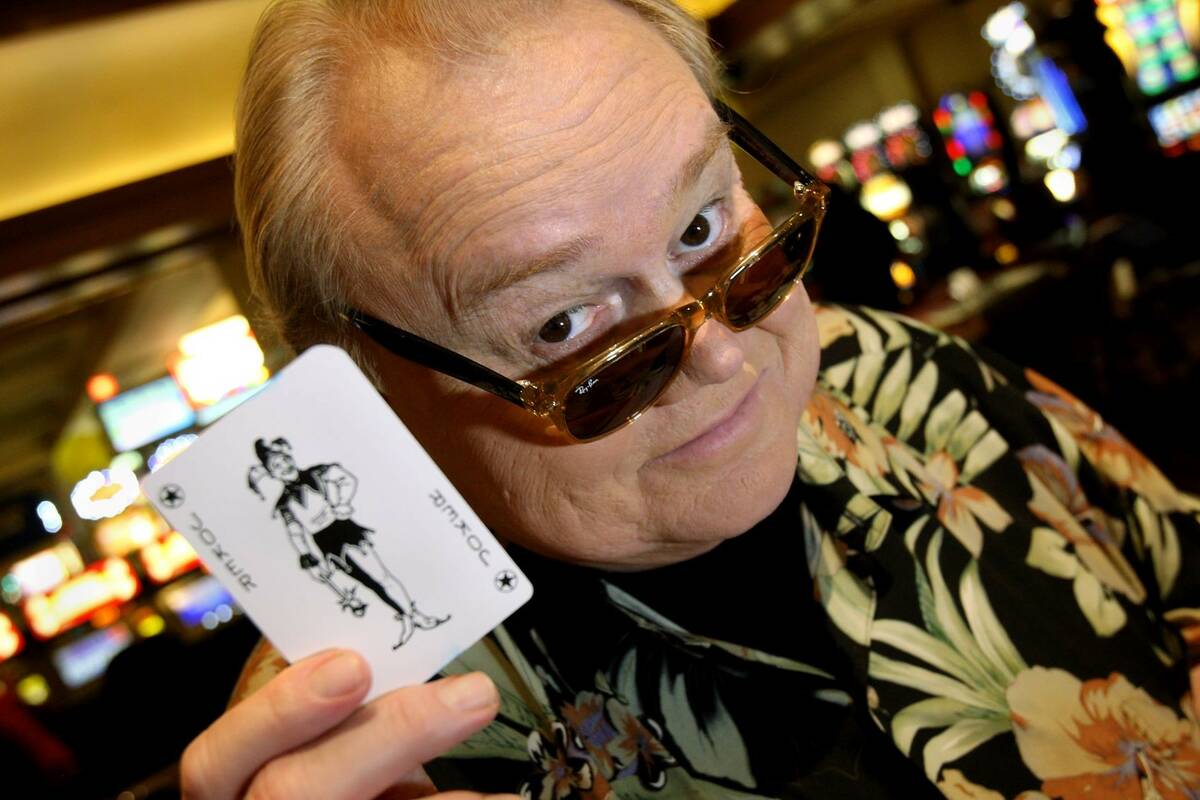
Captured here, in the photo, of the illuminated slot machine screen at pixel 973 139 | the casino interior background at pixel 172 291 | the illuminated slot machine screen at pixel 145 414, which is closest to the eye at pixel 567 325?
the casino interior background at pixel 172 291

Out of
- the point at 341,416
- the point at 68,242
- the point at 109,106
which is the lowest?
the point at 341,416

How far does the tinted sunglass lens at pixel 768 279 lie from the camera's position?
1.06 meters

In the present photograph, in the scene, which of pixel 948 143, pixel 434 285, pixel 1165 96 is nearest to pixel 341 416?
pixel 434 285

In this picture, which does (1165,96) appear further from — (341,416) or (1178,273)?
(341,416)

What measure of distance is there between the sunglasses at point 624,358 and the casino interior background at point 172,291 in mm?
2542

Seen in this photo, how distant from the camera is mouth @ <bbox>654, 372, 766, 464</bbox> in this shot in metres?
1.07

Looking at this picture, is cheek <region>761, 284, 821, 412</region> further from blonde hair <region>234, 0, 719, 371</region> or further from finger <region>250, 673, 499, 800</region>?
finger <region>250, 673, 499, 800</region>

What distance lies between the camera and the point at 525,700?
1.21m

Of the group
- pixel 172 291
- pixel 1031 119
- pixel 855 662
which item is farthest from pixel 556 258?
pixel 1031 119

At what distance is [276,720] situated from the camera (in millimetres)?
767

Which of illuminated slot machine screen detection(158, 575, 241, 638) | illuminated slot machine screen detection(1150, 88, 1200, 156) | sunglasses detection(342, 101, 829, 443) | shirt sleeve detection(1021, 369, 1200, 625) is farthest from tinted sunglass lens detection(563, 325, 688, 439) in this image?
illuminated slot machine screen detection(1150, 88, 1200, 156)

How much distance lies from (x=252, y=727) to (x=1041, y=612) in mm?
1064

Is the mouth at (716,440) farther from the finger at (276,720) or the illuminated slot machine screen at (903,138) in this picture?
the illuminated slot machine screen at (903,138)

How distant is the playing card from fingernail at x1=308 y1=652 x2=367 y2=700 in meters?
0.06
